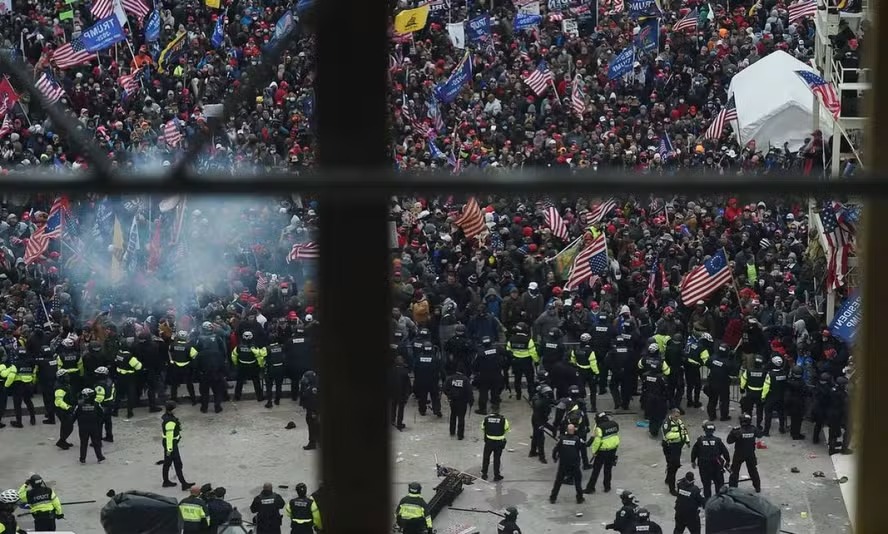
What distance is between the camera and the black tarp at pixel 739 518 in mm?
17125

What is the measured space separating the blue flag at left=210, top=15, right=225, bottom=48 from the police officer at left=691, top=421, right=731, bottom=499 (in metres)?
18.0

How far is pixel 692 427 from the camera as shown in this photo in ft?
71.9

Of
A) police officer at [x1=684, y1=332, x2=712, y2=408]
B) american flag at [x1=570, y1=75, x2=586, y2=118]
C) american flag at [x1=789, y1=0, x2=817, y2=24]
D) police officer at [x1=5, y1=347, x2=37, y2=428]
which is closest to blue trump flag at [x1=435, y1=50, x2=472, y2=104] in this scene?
american flag at [x1=570, y1=75, x2=586, y2=118]

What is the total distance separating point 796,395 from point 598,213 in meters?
5.54

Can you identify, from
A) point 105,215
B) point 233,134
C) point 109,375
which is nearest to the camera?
point 109,375

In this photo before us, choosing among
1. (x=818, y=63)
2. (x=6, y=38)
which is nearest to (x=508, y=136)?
(x=818, y=63)

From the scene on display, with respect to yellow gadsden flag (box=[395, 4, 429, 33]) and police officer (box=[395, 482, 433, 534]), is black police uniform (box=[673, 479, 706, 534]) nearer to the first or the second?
police officer (box=[395, 482, 433, 534])

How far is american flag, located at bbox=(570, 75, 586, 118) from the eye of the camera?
30448 millimetres

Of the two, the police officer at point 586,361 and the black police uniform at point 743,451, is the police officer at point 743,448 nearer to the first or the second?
the black police uniform at point 743,451

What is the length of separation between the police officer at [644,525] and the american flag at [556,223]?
30.3 feet

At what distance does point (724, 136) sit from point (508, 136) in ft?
13.9

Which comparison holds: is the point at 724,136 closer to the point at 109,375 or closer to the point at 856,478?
the point at 109,375

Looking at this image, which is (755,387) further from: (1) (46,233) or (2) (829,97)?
(1) (46,233)

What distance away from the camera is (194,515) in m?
16.9
